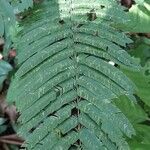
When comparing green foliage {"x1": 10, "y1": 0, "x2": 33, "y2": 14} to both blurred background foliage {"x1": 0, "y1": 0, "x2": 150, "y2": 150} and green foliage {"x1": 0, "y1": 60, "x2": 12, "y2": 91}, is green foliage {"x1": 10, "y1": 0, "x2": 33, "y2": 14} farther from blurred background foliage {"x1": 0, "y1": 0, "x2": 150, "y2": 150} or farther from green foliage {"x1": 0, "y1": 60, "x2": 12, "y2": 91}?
green foliage {"x1": 0, "y1": 60, "x2": 12, "y2": 91}

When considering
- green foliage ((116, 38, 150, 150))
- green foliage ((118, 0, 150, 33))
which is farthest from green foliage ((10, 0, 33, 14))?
green foliage ((118, 0, 150, 33))

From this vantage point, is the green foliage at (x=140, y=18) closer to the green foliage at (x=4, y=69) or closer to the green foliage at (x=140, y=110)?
the green foliage at (x=140, y=110)

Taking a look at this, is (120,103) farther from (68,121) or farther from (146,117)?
(68,121)

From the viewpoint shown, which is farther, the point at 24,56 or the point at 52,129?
the point at 24,56

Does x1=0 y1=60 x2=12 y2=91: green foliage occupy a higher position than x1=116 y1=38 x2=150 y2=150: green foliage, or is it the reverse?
x1=0 y1=60 x2=12 y2=91: green foliage

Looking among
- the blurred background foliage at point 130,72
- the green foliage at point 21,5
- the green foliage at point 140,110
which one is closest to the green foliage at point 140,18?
the blurred background foliage at point 130,72

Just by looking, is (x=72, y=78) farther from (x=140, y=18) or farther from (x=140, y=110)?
(x=140, y=18)

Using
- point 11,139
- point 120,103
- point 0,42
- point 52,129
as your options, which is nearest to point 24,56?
point 52,129

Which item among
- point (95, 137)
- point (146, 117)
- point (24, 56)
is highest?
point (24, 56)
